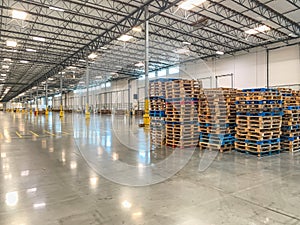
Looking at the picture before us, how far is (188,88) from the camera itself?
7770mm

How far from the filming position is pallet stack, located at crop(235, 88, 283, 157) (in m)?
6.64

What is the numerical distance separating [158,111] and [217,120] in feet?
7.75

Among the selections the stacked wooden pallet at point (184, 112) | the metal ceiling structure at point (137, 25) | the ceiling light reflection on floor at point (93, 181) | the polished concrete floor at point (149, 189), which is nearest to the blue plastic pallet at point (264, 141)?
the polished concrete floor at point (149, 189)

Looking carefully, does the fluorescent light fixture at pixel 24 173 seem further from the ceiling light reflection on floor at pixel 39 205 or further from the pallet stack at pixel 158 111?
the pallet stack at pixel 158 111

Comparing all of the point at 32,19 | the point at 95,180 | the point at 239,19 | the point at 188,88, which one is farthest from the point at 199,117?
the point at 32,19

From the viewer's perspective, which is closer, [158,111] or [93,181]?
[93,181]

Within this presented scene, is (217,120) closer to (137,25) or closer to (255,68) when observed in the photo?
(137,25)

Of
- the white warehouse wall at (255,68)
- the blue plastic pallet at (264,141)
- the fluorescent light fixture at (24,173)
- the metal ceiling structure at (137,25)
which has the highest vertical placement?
the metal ceiling structure at (137,25)

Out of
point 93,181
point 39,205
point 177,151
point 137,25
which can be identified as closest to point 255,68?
point 137,25

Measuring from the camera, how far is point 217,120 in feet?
24.1

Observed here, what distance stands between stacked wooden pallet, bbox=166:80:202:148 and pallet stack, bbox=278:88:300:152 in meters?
2.82

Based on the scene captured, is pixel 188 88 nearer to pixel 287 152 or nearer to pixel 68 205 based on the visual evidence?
pixel 287 152

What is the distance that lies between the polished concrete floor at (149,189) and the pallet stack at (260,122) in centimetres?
47

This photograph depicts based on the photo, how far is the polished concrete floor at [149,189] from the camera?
2885 mm
